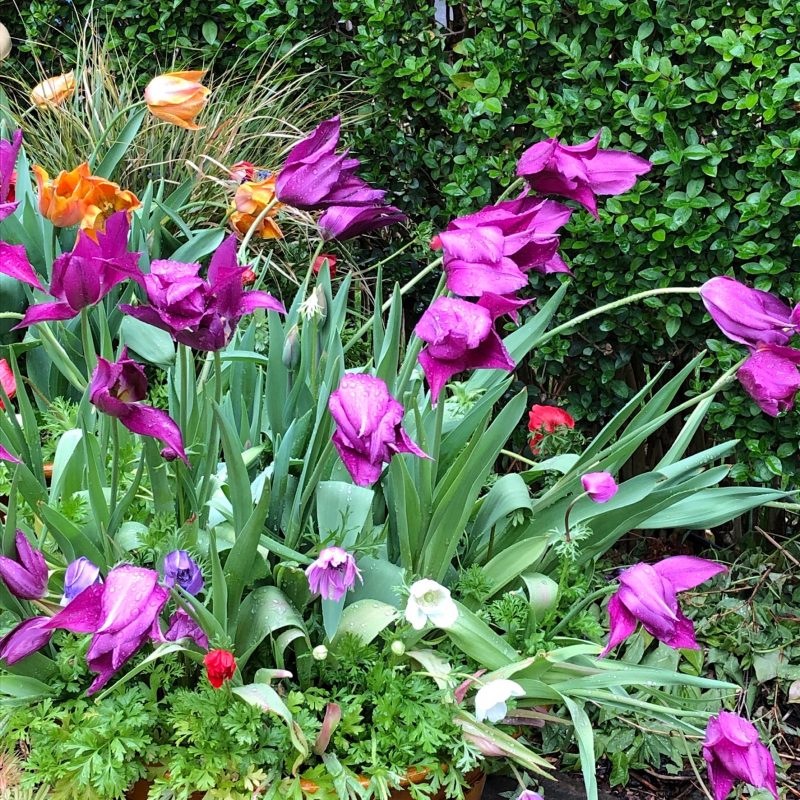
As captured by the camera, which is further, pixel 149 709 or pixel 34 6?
pixel 34 6

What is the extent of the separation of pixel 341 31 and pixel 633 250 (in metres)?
1.51

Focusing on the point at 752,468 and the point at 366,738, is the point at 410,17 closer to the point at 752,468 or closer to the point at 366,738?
the point at 752,468

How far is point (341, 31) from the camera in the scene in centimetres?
315

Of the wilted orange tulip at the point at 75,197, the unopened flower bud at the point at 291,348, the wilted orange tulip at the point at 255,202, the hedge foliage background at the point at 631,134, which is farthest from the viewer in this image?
the hedge foliage background at the point at 631,134

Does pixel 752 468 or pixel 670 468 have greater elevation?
pixel 670 468

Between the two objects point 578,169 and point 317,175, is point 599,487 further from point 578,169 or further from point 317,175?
point 317,175

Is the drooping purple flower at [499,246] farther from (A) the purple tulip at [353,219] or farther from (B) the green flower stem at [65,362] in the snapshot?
(B) the green flower stem at [65,362]

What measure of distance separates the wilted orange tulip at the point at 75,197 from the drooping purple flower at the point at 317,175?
1.85 ft

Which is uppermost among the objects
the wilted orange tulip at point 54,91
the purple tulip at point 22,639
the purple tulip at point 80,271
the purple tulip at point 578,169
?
the purple tulip at point 578,169

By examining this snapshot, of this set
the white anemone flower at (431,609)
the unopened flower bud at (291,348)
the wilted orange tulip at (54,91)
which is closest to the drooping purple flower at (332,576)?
the white anemone flower at (431,609)

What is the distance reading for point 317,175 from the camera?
1.23m

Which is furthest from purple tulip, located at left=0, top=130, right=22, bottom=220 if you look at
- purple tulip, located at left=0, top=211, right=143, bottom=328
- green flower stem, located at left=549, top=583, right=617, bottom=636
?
green flower stem, located at left=549, top=583, right=617, bottom=636

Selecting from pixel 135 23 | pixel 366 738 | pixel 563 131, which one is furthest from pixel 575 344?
pixel 135 23

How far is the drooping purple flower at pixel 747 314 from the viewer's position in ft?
3.58
